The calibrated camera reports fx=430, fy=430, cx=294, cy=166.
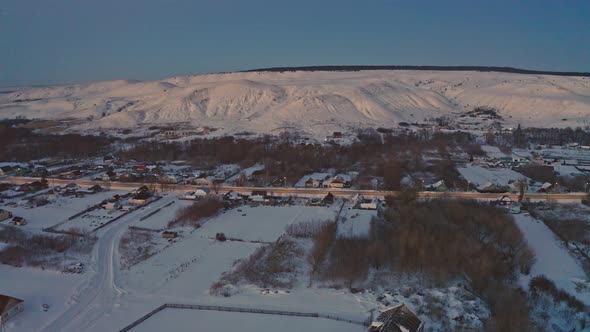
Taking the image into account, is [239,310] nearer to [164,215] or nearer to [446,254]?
[446,254]

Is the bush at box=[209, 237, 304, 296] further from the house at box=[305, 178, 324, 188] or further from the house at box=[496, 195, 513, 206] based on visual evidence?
the house at box=[496, 195, 513, 206]

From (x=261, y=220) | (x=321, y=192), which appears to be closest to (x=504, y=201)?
(x=321, y=192)

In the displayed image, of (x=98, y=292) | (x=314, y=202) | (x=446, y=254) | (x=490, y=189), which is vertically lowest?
(x=98, y=292)

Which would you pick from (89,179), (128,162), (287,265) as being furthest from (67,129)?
(287,265)

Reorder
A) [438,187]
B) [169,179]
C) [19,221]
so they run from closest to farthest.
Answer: [19,221], [438,187], [169,179]

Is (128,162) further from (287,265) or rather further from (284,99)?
(284,99)

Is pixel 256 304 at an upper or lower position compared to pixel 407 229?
lower
